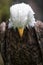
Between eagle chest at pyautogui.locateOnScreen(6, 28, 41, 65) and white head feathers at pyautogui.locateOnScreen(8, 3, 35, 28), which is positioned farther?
eagle chest at pyautogui.locateOnScreen(6, 28, 41, 65)

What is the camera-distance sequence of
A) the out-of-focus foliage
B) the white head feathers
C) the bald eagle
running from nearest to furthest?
1. the white head feathers
2. the bald eagle
3. the out-of-focus foliage

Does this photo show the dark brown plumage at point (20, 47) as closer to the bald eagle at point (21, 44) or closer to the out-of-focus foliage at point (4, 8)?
the bald eagle at point (21, 44)

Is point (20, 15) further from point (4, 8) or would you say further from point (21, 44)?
point (4, 8)

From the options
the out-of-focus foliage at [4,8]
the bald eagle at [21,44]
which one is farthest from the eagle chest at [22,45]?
the out-of-focus foliage at [4,8]

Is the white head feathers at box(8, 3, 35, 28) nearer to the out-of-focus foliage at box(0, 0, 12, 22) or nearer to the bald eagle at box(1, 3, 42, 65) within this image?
the bald eagle at box(1, 3, 42, 65)

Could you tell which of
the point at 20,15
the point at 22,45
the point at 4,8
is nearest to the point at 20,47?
the point at 22,45

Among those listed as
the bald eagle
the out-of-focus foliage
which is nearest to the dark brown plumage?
the bald eagle

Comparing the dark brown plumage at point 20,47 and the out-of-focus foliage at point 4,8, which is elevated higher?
the out-of-focus foliage at point 4,8

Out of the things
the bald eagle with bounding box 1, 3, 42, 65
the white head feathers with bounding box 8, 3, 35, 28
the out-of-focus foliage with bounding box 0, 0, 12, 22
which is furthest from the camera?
the out-of-focus foliage with bounding box 0, 0, 12, 22
